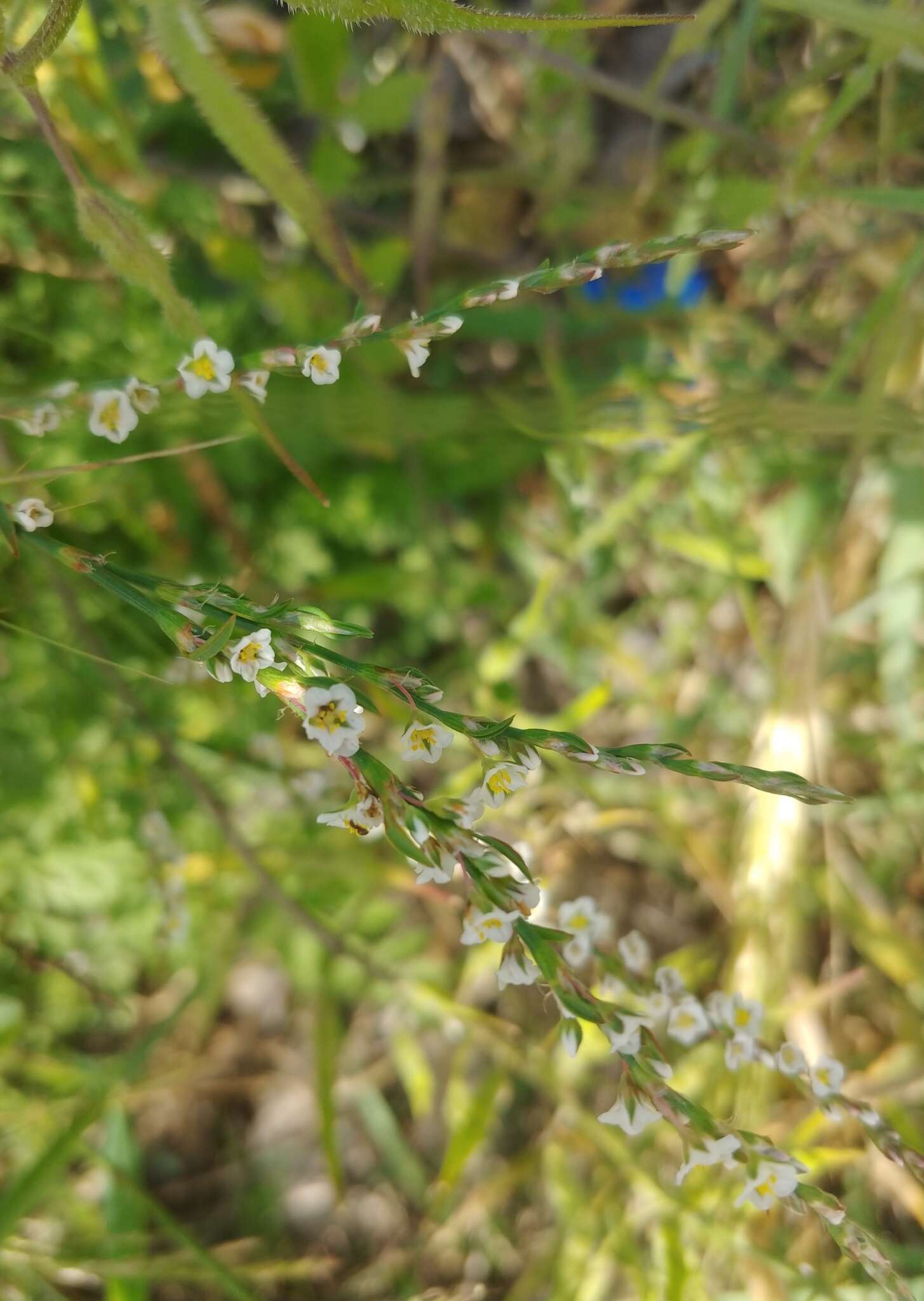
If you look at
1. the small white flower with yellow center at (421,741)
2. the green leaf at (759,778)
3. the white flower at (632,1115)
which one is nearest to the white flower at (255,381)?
the small white flower with yellow center at (421,741)

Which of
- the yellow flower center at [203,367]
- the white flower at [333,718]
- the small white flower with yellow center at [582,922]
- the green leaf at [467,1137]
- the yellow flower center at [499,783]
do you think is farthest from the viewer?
the green leaf at [467,1137]

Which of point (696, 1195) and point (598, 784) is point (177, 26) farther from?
point (696, 1195)

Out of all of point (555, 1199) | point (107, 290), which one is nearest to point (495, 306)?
point (107, 290)

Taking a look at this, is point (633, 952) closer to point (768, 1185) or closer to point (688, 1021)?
point (688, 1021)

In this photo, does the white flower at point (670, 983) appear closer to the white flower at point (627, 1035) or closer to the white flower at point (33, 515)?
the white flower at point (627, 1035)

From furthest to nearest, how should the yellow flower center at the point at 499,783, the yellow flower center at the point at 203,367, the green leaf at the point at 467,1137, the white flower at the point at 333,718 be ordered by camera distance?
the green leaf at the point at 467,1137
the yellow flower center at the point at 203,367
the yellow flower center at the point at 499,783
the white flower at the point at 333,718

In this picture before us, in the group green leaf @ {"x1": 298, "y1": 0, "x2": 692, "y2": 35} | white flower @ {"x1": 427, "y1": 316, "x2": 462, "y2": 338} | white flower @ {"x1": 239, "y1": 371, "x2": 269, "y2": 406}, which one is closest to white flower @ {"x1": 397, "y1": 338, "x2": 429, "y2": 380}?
white flower @ {"x1": 427, "y1": 316, "x2": 462, "y2": 338}
